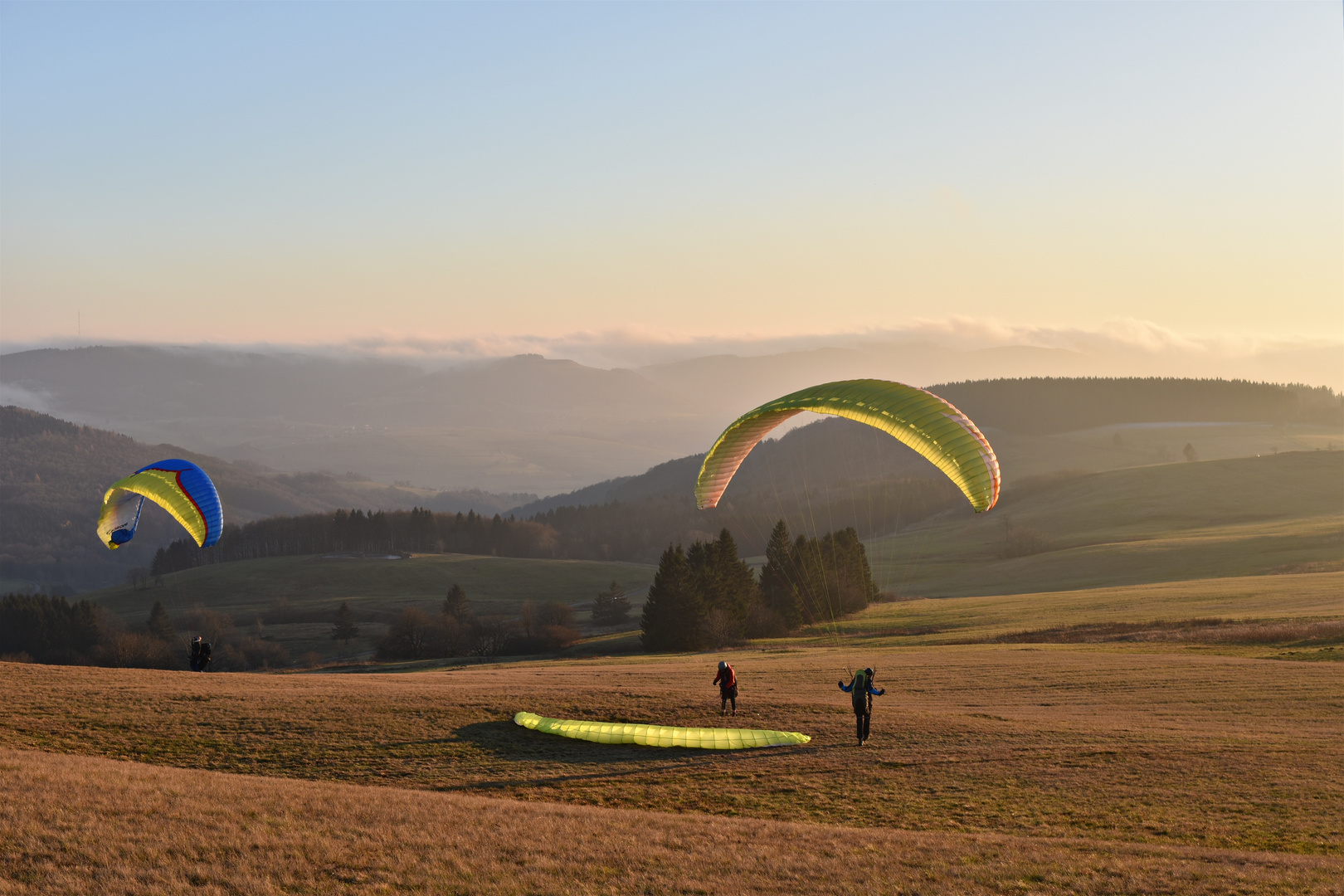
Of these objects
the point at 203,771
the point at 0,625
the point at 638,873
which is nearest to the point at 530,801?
the point at 638,873

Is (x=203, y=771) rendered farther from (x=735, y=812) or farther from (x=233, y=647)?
(x=233, y=647)

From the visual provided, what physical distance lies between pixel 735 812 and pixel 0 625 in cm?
10398

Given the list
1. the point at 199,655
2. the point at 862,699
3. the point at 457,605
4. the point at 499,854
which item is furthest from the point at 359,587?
the point at 499,854

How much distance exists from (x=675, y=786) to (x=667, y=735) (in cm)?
349

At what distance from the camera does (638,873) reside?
12641mm

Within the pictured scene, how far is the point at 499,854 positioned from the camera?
13.2 meters

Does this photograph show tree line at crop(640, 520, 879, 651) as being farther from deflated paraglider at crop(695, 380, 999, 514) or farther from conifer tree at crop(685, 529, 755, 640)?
deflated paraglider at crop(695, 380, 999, 514)

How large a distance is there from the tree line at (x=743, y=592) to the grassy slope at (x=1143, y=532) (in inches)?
810

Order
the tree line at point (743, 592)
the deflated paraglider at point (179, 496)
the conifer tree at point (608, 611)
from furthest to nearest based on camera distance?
the conifer tree at point (608, 611), the tree line at point (743, 592), the deflated paraglider at point (179, 496)

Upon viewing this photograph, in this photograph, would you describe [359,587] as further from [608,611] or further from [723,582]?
[723,582]

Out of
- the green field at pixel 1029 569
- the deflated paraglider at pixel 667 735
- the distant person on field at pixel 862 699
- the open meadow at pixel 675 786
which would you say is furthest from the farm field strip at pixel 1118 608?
the deflated paraglider at pixel 667 735

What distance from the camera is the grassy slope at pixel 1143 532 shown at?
93.4 m

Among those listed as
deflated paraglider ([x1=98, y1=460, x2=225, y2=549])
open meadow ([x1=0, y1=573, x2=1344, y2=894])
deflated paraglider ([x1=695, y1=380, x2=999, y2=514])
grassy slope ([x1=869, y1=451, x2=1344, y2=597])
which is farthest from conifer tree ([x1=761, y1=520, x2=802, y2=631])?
deflated paraglider ([x1=695, y1=380, x2=999, y2=514])

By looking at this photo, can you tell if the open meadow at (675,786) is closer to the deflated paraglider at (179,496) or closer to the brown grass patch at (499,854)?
the brown grass patch at (499,854)
